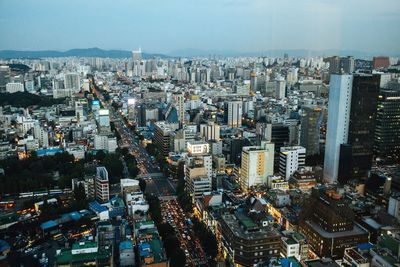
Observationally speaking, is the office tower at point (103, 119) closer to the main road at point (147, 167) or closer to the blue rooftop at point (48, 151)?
the main road at point (147, 167)

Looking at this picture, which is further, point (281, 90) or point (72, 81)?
point (72, 81)

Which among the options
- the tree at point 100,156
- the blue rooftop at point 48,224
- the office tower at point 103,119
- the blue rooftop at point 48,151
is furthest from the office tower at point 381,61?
the office tower at point 103,119

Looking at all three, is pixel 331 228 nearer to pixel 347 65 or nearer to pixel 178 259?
pixel 178 259

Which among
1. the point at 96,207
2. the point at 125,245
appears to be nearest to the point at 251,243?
the point at 125,245

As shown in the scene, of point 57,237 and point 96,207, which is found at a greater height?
point 96,207

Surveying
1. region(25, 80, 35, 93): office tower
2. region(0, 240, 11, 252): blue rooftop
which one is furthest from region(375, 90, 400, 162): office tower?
region(25, 80, 35, 93): office tower

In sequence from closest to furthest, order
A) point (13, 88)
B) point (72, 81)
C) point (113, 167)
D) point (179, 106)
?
point (113, 167), point (179, 106), point (13, 88), point (72, 81)

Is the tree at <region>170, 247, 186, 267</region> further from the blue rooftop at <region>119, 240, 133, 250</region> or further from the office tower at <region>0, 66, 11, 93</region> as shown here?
the office tower at <region>0, 66, 11, 93</region>
